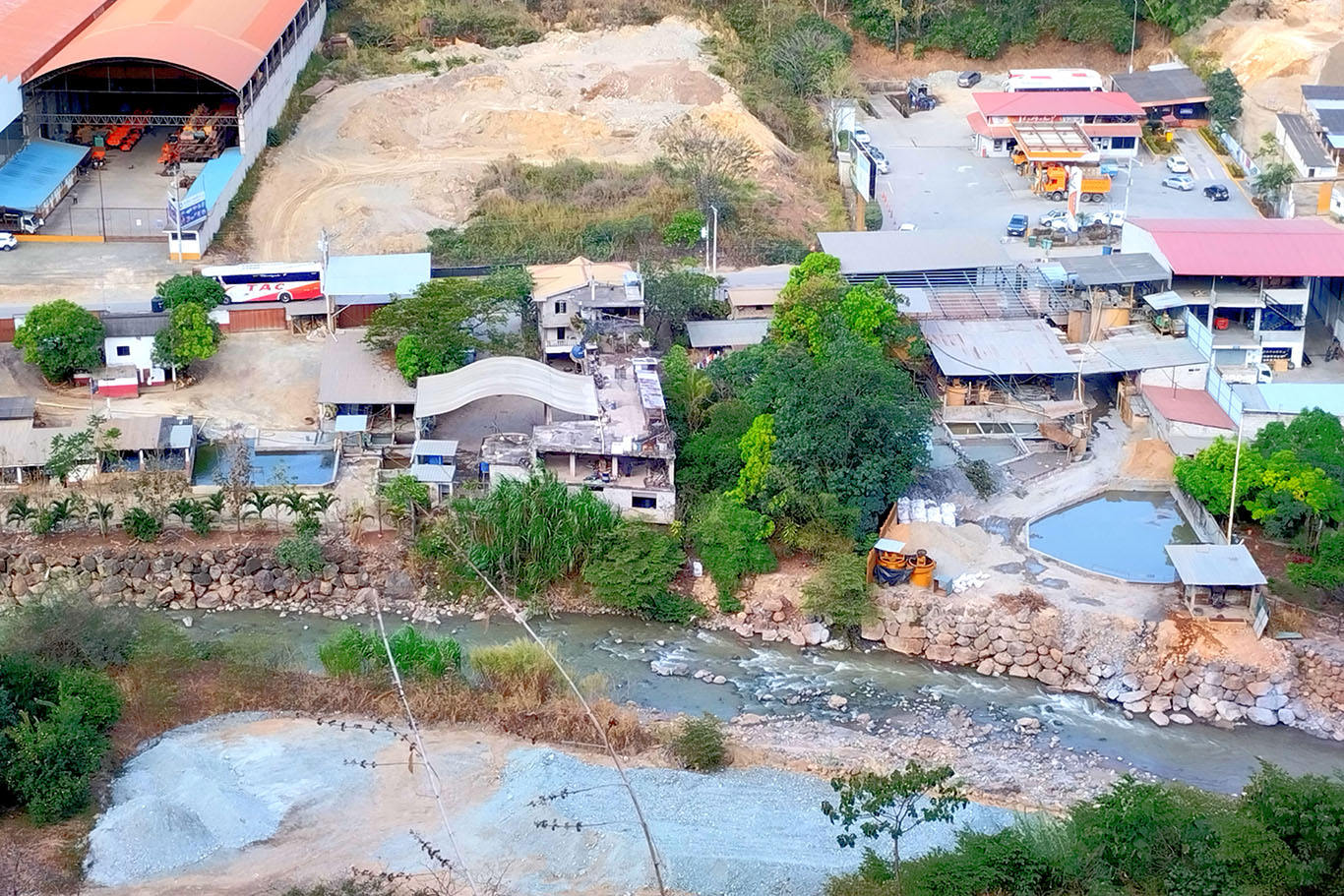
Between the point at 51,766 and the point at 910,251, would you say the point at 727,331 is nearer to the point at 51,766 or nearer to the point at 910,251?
the point at 910,251

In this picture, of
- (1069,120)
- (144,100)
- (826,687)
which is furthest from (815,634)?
(144,100)

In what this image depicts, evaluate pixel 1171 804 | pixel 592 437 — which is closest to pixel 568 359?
pixel 592 437

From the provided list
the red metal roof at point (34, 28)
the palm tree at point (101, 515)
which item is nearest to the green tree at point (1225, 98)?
the red metal roof at point (34, 28)

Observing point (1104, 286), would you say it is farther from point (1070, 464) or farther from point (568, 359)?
point (568, 359)

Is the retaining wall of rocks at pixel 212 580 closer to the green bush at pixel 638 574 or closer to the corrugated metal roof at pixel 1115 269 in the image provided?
the green bush at pixel 638 574

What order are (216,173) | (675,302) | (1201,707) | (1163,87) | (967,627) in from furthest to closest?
(1163,87) < (216,173) < (675,302) < (967,627) < (1201,707)
